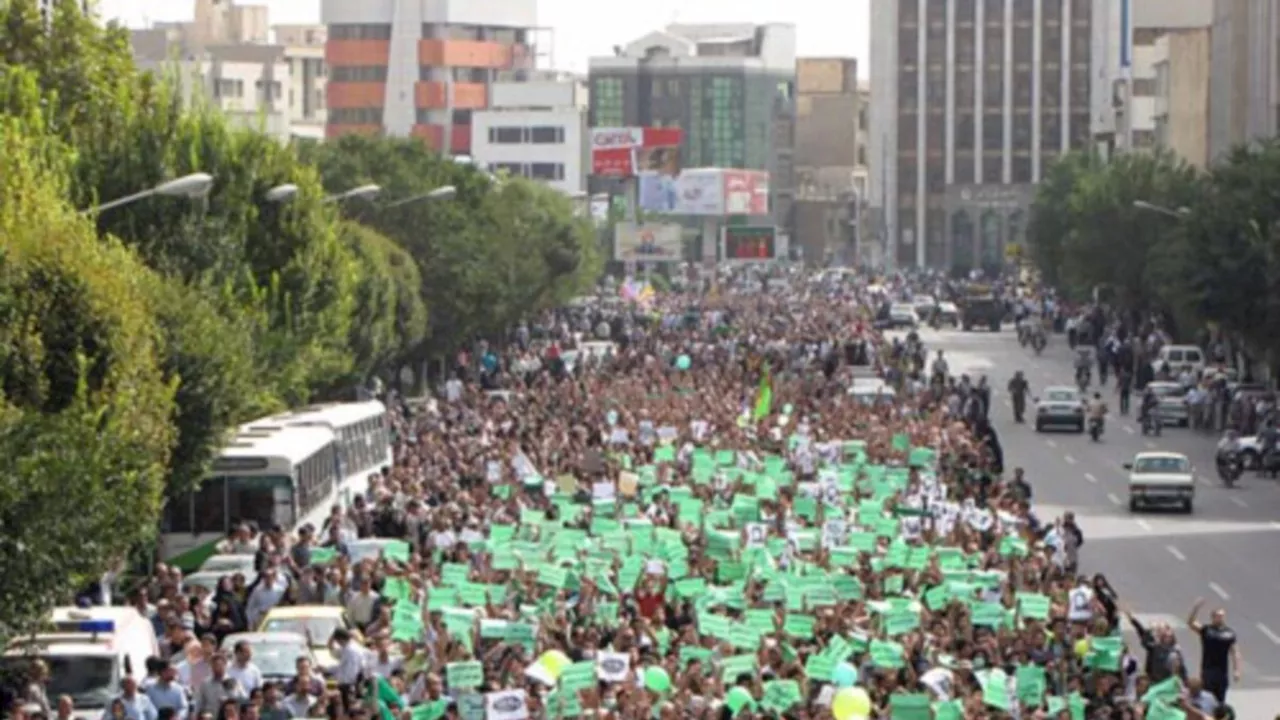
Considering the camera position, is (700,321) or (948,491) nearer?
(948,491)

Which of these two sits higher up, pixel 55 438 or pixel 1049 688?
pixel 55 438

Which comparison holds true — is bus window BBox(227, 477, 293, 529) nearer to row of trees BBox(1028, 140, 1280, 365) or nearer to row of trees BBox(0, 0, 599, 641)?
row of trees BBox(0, 0, 599, 641)

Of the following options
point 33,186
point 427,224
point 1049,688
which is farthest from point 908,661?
point 427,224

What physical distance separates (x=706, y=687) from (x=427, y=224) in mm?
65591

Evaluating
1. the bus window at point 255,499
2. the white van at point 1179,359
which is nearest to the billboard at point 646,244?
the white van at point 1179,359

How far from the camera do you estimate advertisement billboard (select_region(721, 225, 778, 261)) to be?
16538 centimetres

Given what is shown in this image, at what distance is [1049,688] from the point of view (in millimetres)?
27969

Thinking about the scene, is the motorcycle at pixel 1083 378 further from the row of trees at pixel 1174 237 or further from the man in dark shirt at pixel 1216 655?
the man in dark shirt at pixel 1216 655

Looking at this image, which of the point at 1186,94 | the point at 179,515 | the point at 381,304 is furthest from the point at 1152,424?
the point at 1186,94

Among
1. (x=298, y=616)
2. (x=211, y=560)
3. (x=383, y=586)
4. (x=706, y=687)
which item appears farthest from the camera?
(x=211, y=560)

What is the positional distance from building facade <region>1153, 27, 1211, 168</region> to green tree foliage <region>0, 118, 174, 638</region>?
88.6 m

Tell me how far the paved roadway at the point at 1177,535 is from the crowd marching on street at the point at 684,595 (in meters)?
0.69

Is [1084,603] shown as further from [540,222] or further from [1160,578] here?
[540,222]

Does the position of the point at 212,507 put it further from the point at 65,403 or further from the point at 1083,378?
the point at 1083,378
